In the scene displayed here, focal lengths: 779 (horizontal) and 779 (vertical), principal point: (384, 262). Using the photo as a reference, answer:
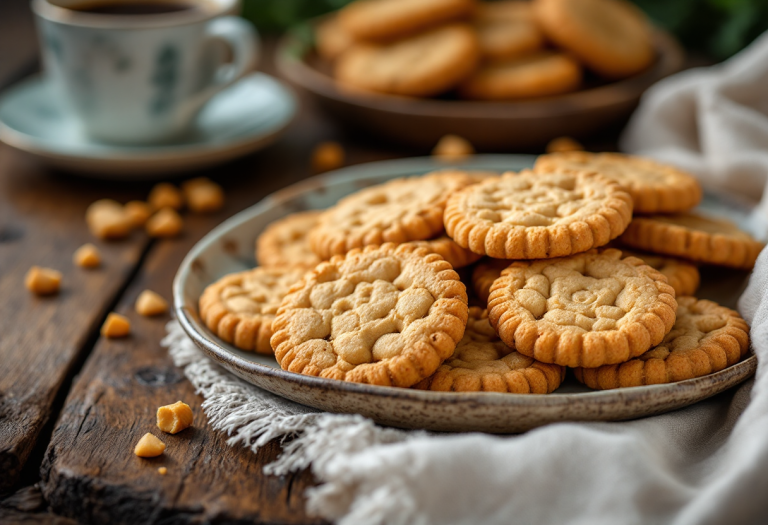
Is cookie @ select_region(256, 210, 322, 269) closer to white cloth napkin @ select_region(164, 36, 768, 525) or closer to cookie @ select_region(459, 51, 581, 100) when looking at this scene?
white cloth napkin @ select_region(164, 36, 768, 525)

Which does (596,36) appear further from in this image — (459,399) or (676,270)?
(459,399)

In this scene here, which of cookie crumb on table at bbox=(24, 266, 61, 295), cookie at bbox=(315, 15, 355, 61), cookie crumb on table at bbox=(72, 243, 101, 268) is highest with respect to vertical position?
cookie at bbox=(315, 15, 355, 61)

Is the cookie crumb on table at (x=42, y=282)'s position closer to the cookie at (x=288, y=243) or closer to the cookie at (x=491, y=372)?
the cookie at (x=288, y=243)

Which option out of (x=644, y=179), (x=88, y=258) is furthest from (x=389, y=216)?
(x=88, y=258)

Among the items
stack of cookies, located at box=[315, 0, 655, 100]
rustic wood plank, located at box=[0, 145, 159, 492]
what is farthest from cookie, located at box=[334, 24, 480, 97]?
rustic wood plank, located at box=[0, 145, 159, 492]

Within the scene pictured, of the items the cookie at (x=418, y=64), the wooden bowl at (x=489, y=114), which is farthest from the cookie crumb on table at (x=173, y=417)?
the cookie at (x=418, y=64)

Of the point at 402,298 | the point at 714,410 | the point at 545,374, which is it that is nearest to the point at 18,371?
the point at 402,298

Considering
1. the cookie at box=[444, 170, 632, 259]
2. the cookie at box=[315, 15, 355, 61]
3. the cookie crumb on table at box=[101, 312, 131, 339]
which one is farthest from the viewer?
the cookie at box=[315, 15, 355, 61]
